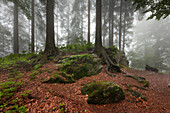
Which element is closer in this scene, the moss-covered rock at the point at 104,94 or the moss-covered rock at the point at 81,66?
the moss-covered rock at the point at 104,94

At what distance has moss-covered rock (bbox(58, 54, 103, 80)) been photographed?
491 centimetres

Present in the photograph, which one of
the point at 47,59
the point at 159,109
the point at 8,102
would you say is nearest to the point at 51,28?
the point at 47,59

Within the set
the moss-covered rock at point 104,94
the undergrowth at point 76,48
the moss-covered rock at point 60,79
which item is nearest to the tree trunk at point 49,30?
the undergrowth at point 76,48

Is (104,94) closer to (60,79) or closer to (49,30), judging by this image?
(60,79)

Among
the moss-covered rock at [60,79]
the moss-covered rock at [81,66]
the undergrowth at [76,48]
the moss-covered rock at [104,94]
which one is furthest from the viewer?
the undergrowth at [76,48]

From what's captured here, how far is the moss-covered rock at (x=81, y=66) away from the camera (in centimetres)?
491

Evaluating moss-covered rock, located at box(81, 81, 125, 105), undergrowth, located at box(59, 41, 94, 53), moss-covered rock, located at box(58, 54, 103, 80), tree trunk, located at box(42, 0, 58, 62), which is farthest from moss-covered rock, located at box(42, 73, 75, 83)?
undergrowth, located at box(59, 41, 94, 53)

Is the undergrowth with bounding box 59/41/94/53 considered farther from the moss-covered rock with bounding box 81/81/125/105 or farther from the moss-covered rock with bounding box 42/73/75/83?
the moss-covered rock with bounding box 81/81/125/105

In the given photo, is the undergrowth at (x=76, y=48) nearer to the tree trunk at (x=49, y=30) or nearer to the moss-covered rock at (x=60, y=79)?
the tree trunk at (x=49, y=30)

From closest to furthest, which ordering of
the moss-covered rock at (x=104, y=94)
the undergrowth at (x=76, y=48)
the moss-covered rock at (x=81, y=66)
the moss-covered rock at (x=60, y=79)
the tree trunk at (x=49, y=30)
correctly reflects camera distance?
the moss-covered rock at (x=104, y=94) < the moss-covered rock at (x=60, y=79) < the moss-covered rock at (x=81, y=66) < the tree trunk at (x=49, y=30) < the undergrowth at (x=76, y=48)

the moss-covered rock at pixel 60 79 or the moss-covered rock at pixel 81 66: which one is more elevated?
the moss-covered rock at pixel 81 66

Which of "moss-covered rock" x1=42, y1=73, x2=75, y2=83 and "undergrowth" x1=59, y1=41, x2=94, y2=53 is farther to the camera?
"undergrowth" x1=59, y1=41, x2=94, y2=53

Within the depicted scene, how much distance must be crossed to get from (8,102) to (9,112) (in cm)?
46

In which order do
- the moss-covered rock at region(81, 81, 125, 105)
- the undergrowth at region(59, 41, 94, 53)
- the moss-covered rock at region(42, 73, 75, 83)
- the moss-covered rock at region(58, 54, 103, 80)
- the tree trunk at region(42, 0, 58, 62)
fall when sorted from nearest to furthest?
the moss-covered rock at region(81, 81, 125, 105) < the moss-covered rock at region(42, 73, 75, 83) < the moss-covered rock at region(58, 54, 103, 80) < the tree trunk at region(42, 0, 58, 62) < the undergrowth at region(59, 41, 94, 53)
